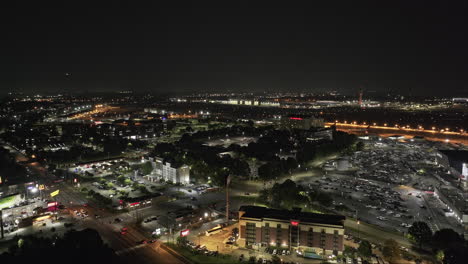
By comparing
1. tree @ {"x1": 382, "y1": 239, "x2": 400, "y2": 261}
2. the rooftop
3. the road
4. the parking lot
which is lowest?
the parking lot

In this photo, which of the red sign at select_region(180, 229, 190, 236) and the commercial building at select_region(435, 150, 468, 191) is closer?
the red sign at select_region(180, 229, 190, 236)

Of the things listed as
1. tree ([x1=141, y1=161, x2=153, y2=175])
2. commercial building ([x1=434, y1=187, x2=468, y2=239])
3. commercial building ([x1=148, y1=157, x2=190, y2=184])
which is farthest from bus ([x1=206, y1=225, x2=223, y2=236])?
commercial building ([x1=434, y1=187, x2=468, y2=239])

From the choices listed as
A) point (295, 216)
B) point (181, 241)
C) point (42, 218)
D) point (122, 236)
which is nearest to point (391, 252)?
point (295, 216)

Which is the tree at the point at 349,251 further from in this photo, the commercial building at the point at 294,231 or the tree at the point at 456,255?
the tree at the point at 456,255

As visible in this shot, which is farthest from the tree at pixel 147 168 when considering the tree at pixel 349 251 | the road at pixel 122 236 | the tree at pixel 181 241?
the tree at pixel 349 251

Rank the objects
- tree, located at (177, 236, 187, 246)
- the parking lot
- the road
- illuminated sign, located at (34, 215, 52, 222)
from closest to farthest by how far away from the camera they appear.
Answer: the road
tree, located at (177, 236, 187, 246)
illuminated sign, located at (34, 215, 52, 222)
the parking lot

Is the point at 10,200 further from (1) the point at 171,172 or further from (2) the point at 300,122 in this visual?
(2) the point at 300,122

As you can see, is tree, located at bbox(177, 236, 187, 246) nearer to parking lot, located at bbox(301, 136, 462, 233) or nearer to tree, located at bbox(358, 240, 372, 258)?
tree, located at bbox(358, 240, 372, 258)
